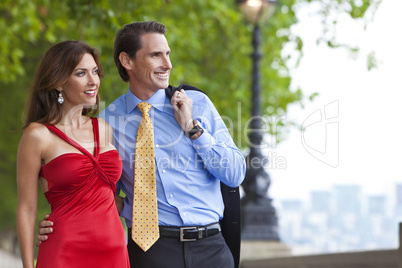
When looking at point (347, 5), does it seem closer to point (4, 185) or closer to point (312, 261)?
point (312, 261)

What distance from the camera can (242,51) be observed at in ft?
59.0

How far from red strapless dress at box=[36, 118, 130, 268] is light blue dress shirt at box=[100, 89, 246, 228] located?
10.5 inches

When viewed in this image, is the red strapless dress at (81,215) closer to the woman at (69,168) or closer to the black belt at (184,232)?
the woman at (69,168)

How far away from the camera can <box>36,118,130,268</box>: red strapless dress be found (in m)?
3.80

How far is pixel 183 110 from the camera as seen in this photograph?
407cm

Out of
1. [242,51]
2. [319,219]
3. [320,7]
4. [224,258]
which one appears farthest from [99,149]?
[242,51]

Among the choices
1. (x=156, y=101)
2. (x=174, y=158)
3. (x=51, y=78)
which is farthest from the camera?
(x=156, y=101)

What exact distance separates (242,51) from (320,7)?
528 cm

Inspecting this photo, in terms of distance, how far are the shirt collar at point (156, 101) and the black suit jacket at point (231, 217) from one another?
0.15 feet

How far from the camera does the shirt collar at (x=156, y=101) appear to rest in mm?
4230

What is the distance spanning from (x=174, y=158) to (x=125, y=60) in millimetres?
704

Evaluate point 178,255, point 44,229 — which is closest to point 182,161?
→ point 178,255

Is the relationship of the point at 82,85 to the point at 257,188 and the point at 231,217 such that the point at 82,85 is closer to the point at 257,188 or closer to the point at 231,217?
the point at 231,217

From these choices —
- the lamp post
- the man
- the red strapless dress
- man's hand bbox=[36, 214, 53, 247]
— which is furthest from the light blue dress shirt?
the lamp post
